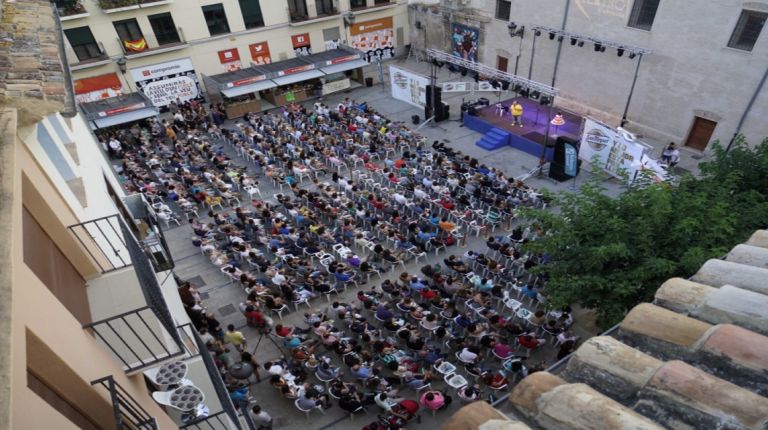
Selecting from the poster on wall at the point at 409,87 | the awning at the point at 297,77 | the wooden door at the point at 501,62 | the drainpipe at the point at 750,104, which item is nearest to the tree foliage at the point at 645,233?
the drainpipe at the point at 750,104

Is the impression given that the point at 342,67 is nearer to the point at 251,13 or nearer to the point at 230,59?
the point at 251,13

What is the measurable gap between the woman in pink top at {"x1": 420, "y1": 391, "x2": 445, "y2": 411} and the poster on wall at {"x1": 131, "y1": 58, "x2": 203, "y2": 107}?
81.3ft

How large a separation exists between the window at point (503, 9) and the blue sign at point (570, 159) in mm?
11651

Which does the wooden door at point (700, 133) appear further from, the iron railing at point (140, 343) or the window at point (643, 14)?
the iron railing at point (140, 343)

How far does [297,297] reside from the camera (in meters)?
13.2

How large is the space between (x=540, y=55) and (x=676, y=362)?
1007 inches

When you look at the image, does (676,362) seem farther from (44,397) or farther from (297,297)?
(297,297)

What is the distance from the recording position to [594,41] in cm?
2198

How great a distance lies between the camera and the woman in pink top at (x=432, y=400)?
1002 centimetres

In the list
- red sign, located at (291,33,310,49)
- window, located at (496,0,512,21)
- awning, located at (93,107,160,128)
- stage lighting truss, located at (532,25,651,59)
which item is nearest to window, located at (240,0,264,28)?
red sign, located at (291,33,310,49)

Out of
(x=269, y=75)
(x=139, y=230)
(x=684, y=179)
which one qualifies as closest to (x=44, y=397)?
(x=139, y=230)

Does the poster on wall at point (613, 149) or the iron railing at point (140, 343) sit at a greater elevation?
the iron railing at point (140, 343)

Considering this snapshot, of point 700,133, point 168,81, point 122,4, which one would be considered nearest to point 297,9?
point 168,81

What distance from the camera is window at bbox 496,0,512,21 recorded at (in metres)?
26.4
